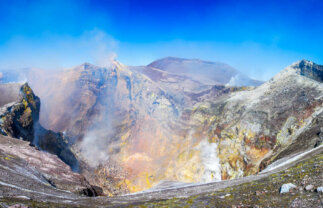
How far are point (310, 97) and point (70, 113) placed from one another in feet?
524

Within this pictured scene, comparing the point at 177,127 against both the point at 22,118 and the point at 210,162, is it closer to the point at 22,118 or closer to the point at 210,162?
the point at 210,162

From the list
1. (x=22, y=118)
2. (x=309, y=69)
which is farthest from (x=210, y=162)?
(x=22, y=118)

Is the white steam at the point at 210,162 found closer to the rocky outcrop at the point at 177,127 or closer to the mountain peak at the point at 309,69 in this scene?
the rocky outcrop at the point at 177,127

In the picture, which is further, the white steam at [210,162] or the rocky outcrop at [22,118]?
the white steam at [210,162]

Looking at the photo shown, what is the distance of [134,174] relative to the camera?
119 metres

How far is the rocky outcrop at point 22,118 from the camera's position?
60.4 m

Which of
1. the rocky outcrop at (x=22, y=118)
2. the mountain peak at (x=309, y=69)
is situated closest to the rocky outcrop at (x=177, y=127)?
the mountain peak at (x=309, y=69)

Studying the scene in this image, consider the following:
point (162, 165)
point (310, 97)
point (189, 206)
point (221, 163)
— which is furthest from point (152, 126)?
point (189, 206)

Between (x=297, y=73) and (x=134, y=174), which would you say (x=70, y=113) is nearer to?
(x=134, y=174)

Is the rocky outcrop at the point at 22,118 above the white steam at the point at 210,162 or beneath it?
above

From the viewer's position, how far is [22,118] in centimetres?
6975

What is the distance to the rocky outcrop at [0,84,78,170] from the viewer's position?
60406 mm

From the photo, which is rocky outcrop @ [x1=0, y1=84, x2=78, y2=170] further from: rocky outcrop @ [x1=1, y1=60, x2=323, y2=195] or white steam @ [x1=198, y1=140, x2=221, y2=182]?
white steam @ [x1=198, y1=140, x2=221, y2=182]

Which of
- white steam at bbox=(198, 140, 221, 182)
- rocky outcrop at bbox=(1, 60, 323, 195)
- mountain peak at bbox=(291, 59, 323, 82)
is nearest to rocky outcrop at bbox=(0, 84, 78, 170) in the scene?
rocky outcrop at bbox=(1, 60, 323, 195)
